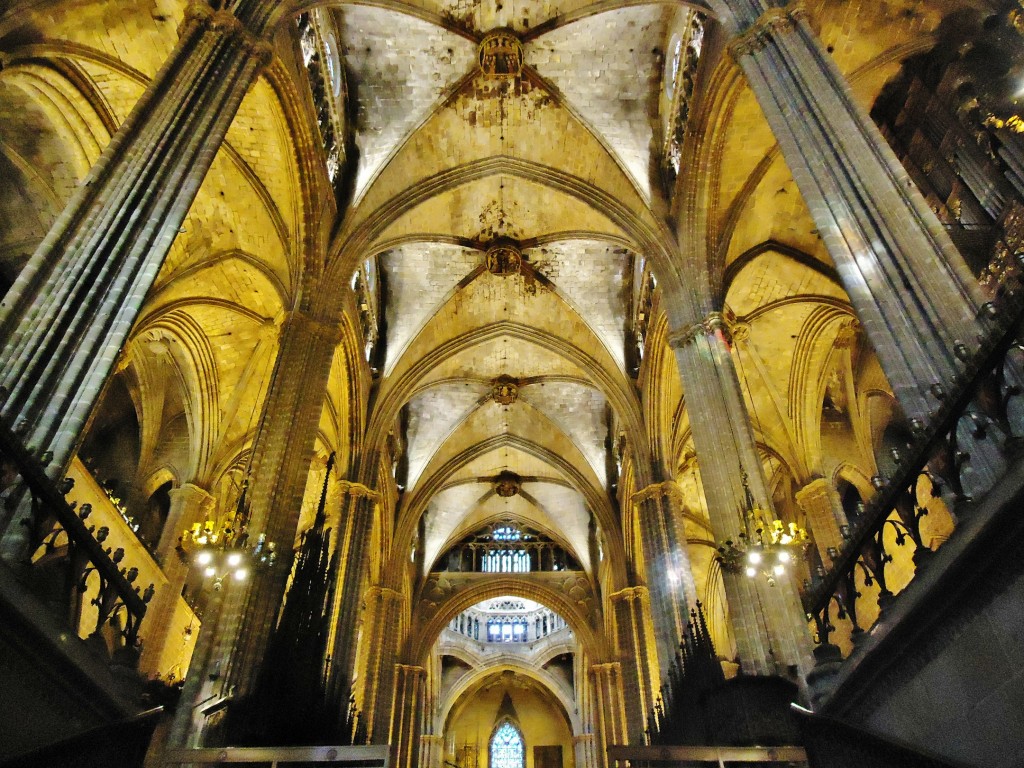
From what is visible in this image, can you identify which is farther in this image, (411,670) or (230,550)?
(411,670)

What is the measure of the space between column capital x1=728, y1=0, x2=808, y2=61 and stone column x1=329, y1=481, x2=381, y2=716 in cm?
1258

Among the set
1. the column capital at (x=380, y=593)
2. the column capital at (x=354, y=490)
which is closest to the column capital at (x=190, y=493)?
the column capital at (x=354, y=490)

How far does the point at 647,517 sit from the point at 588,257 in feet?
23.4

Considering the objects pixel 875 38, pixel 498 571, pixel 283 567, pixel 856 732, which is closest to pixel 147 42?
pixel 283 567

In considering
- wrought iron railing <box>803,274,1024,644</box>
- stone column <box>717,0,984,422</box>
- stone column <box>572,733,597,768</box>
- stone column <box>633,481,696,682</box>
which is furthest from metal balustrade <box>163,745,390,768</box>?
stone column <box>572,733,597,768</box>

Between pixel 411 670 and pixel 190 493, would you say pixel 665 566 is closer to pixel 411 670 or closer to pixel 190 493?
pixel 190 493

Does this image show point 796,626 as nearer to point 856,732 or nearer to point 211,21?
point 856,732

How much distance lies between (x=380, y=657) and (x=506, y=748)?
68.8 ft

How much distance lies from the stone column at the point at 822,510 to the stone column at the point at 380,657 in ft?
38.0

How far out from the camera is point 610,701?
23.7 metres

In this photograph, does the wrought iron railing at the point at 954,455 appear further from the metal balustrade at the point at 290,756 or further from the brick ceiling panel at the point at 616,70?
the brick ceiling panel at the point at 616,70

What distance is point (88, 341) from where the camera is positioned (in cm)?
571

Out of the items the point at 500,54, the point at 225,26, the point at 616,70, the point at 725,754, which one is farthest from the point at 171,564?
the point at 616,70

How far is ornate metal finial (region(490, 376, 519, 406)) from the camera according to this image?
22734 millimetres
